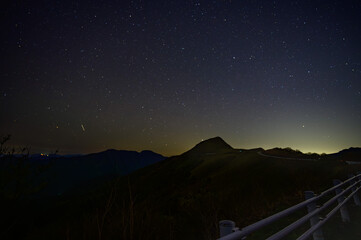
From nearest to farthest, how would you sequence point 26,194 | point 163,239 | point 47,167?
point 163,239 < point 26,194 < point 47,167

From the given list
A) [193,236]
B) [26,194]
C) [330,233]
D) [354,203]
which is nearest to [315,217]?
[330,233]

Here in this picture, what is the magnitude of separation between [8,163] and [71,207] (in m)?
86.6

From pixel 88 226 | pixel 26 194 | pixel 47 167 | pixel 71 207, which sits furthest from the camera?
pixel 71 207

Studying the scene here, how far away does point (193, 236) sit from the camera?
1358 centimetres

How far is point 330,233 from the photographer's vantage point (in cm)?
539

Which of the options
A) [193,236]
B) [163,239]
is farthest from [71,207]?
[163,239]

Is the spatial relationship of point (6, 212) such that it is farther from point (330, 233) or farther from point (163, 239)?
point (330, 233)

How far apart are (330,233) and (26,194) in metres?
9.73

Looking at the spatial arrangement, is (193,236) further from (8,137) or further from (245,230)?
(245,230)

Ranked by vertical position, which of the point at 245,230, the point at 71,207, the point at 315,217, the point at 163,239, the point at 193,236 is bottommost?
the point at 71,207

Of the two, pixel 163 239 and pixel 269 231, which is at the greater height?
pixel 163 239

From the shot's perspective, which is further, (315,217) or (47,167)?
(47,167)

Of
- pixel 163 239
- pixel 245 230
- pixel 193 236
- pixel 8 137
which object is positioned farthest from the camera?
Answer: pixel 193 236

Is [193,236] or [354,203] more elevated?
[354,203]
